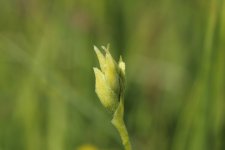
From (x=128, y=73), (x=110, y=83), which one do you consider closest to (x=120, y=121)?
(x=110, y=83)

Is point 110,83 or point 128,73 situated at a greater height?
point 110,83

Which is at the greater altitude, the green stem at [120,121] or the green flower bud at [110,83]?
the green flower bud at [110,83]

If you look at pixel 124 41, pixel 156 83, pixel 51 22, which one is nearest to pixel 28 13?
pixel 51 22

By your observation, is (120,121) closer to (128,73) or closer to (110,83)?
(110,83)

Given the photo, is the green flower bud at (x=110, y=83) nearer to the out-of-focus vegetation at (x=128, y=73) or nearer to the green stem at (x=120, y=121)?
the green stem at (x=120, y=121)

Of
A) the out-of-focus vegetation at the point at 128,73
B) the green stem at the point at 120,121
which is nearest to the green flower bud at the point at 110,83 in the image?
the green stem at the point at 120,121

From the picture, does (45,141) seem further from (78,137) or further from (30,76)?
(30,76)

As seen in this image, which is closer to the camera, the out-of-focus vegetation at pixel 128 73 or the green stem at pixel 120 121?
the green stem at pixel 120 121

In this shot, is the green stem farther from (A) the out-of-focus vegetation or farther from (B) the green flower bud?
(A) the out-of-focus vegetation
